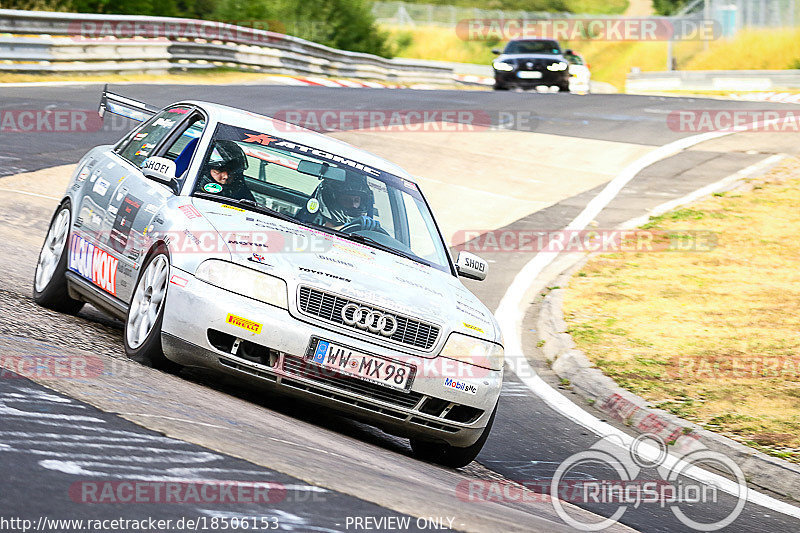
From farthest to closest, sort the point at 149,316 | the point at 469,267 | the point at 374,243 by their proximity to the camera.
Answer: the point at 469,267
the point at 374,243
the point at 149,316

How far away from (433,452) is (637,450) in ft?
5.68

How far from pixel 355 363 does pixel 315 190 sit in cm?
171

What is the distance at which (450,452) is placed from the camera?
6.34 meters

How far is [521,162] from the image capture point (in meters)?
19.0

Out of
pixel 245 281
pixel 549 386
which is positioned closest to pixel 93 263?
pixel 245 281

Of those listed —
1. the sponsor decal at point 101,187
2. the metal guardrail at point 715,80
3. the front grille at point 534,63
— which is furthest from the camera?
the metal guardrail at point 715,80

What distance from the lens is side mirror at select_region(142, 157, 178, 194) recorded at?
6.65 m

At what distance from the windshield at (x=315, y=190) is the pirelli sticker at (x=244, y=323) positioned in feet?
3.72

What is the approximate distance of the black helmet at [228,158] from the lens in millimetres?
6922

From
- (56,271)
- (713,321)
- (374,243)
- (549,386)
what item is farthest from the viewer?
(713,321)

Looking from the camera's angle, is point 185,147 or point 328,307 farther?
point 185,147

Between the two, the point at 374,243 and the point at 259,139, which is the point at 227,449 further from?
the point at 259,139

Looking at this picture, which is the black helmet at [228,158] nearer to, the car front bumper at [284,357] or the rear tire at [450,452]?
the car front bumper at [284,357]

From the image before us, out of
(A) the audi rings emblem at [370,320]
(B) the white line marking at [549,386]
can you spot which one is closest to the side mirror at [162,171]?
(A) the audi rings emblem at [370,320]
